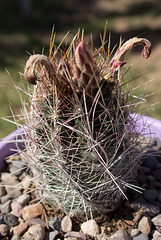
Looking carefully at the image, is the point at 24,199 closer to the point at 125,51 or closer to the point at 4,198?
the point at 4,198

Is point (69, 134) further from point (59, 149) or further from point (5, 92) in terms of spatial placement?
point (5, 92)

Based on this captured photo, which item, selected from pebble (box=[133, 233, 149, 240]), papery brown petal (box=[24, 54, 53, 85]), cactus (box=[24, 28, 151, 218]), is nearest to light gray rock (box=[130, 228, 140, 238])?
pebble (box=[133, 233, 149, 240])

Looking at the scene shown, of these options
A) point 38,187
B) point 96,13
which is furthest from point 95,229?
point 96,13

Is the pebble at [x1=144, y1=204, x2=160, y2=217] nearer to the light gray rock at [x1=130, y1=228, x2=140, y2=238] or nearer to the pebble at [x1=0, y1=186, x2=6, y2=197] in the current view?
the light gray rock at [x1=130, y1=228, x2=140, y2=238]

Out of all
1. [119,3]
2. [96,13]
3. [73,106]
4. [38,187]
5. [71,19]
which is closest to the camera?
[73,106]

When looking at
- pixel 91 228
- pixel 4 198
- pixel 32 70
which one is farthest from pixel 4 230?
pixel 32 70

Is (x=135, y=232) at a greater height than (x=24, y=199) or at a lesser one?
lesser

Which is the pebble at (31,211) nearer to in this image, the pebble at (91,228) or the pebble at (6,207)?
the pebble at (6,207)
